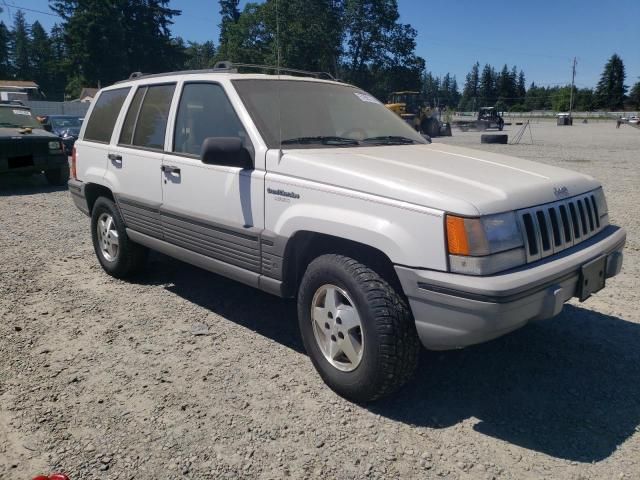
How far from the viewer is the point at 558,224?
283cm

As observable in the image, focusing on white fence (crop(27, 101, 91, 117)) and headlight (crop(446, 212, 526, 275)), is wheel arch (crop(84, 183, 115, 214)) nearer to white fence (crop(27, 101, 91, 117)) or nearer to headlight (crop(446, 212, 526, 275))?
headlight (crop(446, 212, 526, 275))

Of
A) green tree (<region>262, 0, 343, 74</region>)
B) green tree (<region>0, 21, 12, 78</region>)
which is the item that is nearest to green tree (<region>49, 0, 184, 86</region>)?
green tree (<region>262, 0, 343, 74</region>)

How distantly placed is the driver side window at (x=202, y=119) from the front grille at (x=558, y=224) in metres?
1.79

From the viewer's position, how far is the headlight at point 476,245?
2443 mm

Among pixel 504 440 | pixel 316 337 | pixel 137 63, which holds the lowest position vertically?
pixel 504 440

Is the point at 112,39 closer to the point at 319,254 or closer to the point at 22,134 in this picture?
the point at 22,134

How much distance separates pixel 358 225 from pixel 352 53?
224ft

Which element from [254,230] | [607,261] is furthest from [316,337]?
[607,261]

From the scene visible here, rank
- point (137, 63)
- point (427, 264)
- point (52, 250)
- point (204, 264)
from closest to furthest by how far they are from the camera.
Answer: point (427, 264) < point (204, 264) < point (52, 250) < point (137, 63)

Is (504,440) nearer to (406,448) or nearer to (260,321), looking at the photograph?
(406,448)

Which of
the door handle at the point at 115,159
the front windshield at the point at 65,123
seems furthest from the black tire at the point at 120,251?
the front windshield at the point at 65,123

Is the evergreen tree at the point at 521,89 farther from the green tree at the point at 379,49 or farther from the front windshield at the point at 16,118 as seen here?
the front windshield at the point at 16,118

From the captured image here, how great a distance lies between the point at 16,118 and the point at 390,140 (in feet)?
33.4

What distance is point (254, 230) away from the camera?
3.34 meters
